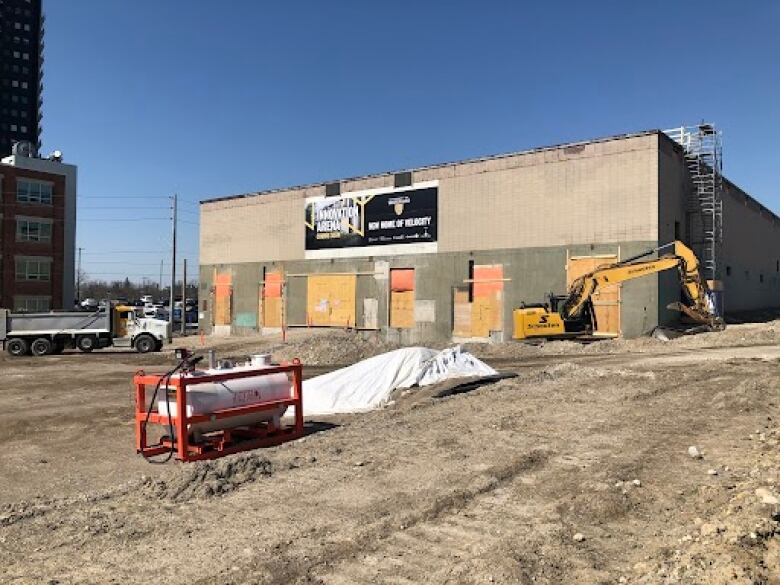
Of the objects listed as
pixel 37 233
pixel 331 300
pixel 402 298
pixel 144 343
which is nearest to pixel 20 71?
pixel 37 233

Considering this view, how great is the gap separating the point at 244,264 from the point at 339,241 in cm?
908

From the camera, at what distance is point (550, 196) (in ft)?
103

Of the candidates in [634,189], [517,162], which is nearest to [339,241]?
[517,162]

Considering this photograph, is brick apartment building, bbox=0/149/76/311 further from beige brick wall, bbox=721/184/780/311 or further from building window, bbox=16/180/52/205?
beige brick wall, bbox=721/184/780/311

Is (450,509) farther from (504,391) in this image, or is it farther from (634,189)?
(634,189)

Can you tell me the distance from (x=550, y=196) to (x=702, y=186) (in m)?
→ 7.80

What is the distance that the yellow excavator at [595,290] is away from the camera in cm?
2598

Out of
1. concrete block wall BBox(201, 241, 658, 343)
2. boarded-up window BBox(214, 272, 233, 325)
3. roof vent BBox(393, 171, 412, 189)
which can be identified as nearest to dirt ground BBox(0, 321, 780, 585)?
concrete block wall BBox(201, 241, 658, 343)

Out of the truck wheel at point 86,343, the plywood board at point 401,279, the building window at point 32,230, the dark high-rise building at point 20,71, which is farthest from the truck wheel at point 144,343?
the dark high-rise building at point 20,71

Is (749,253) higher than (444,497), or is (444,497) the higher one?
(749,253)

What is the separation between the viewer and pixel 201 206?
164ft

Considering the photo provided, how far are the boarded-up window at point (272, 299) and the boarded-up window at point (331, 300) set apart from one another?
2.74 m

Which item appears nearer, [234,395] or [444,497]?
[444,497]

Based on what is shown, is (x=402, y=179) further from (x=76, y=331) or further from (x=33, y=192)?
(x=33, y=192)
